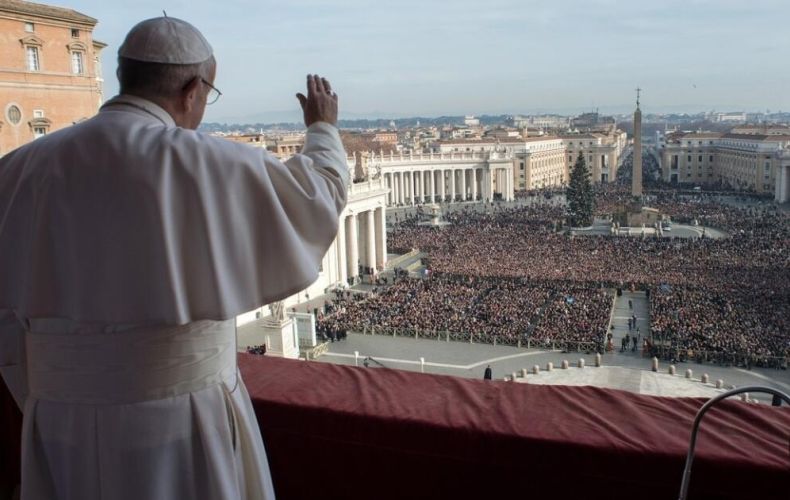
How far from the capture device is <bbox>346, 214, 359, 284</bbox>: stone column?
28.0 meters

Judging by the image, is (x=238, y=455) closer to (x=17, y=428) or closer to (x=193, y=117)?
(x=193, y=117)

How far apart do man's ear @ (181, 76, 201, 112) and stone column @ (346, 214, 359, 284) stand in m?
26.3

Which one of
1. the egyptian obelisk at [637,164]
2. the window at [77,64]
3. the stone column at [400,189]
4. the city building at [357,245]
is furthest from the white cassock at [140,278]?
the stone column at [400,189]

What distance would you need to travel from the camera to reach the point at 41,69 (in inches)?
666

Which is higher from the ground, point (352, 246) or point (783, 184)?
point (352, 246)

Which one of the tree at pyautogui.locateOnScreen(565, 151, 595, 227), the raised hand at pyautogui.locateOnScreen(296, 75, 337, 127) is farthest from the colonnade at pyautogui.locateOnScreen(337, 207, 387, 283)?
the raised hand at pyautogui.locateOnScreen(296, 75, 337, 127)

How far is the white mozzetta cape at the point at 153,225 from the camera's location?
1406 millimetres

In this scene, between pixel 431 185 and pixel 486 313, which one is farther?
pixel 431 185

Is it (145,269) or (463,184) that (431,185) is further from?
(145,269)

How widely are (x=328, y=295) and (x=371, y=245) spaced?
5.40 metres

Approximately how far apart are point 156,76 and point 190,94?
80 millimetres

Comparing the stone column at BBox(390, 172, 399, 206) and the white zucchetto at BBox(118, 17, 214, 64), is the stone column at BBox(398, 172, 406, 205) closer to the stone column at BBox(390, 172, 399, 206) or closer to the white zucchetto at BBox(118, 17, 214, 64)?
the stone column at BBox(390, 172, 399, 206)

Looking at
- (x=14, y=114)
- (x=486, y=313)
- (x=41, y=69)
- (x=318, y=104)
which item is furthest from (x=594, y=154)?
(x=318, y=104)

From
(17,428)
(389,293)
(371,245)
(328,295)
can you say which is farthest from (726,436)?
(371,245)
